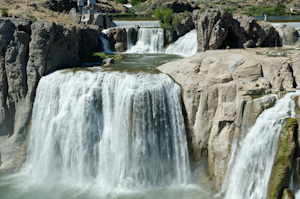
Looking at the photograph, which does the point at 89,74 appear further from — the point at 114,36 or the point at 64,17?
the point at 64,17

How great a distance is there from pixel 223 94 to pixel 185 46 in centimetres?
1349

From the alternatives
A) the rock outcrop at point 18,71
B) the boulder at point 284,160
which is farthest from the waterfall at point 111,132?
the boulder at point 284,160

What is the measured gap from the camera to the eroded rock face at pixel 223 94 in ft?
42.7

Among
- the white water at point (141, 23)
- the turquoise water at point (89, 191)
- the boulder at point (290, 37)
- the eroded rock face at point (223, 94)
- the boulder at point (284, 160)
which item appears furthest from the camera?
the white water at point (141, 23)

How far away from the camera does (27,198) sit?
1406cm

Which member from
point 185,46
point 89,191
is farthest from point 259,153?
point 185,46

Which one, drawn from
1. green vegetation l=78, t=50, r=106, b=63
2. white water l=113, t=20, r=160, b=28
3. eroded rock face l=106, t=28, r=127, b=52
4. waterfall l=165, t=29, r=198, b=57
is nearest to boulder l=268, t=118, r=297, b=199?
waterfall l=165, t=29, r=198, b=57

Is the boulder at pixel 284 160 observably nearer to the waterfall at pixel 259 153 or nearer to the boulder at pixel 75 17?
the waterfall at pixel 259 153

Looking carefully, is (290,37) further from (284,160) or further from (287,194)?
(287,194)

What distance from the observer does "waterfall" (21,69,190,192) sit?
14555 millimetres

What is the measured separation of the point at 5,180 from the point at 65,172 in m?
3.43

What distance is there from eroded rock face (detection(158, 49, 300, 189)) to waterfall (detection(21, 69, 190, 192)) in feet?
2.73

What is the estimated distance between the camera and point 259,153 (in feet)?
39.0

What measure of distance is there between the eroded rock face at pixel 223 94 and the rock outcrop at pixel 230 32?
8243mm
